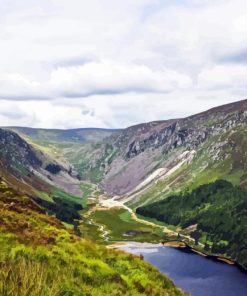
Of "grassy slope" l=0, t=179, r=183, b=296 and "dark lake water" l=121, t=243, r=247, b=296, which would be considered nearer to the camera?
"grassy slope" l=0, t=179, r=183, b=296

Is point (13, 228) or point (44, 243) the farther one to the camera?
point (13, 228)

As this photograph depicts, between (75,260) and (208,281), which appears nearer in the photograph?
(75,260)

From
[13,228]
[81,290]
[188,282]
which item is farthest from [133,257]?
[188,282]

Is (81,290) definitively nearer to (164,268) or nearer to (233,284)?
(233,284)

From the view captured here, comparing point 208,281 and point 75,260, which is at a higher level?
point 75,260

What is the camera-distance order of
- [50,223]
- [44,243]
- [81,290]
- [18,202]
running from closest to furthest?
1. [81,290]
2. [44,243]
3. [50,223]
4. [18,202]

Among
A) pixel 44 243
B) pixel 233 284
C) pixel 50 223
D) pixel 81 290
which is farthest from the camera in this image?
pixel 233 284

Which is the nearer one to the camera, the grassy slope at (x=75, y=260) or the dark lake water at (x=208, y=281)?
the grassy slope at (x=75, y=260)

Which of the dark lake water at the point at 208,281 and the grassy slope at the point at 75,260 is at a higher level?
the grassy slope at the point at 75,260

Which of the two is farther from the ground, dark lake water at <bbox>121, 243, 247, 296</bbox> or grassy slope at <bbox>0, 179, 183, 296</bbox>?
grassy slope at <bbox>0, 179, 183, 296</bbox>

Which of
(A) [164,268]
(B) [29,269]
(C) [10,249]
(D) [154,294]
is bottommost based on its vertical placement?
(A) [164,268]

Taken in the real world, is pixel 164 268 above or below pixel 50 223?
below
